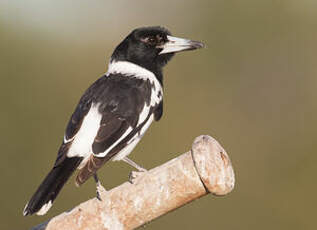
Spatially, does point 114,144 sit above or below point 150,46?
below

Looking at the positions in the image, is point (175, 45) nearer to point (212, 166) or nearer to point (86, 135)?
point (86, 135)

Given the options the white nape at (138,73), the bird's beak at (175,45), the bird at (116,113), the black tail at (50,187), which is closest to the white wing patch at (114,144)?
the bird at (116,113)

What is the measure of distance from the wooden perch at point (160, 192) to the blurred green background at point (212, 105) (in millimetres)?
4790

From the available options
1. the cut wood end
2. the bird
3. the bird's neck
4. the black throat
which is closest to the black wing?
the bird

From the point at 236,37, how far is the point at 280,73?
3.24 feet

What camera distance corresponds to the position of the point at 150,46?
20.5 feet

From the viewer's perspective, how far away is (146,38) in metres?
6.22

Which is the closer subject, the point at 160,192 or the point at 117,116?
the point at 160,192

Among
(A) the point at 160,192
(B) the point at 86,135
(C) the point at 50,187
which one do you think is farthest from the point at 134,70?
(A) the point at 160,192

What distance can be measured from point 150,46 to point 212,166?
225 centimetres

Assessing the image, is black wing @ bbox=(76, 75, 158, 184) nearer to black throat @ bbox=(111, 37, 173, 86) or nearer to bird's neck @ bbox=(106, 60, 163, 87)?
bird's neck @ bbox=(106, 60, 163, 87)

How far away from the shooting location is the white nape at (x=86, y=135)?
5020 millimetres

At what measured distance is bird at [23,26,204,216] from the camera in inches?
191

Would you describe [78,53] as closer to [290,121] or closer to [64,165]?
[290,121]
